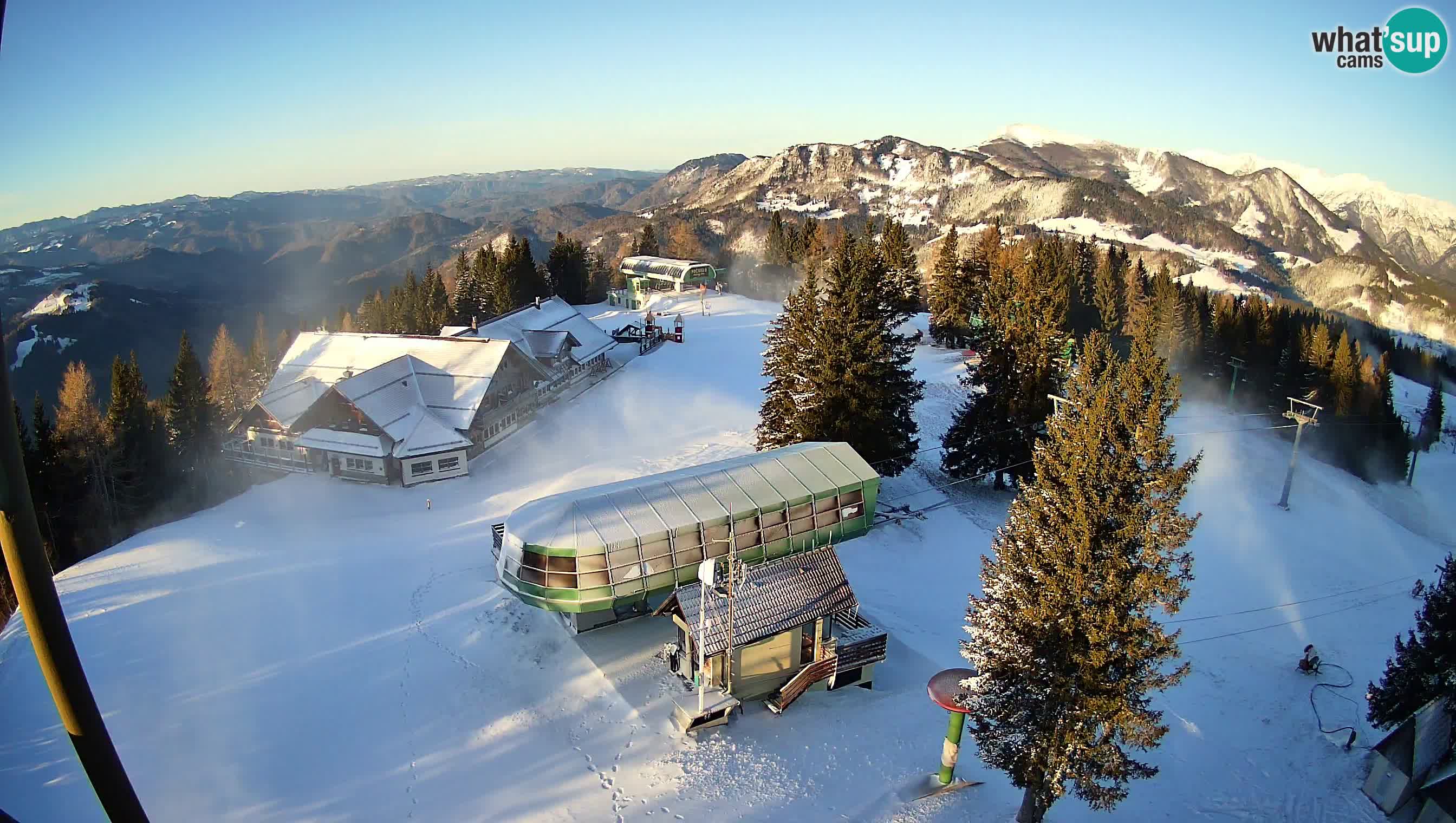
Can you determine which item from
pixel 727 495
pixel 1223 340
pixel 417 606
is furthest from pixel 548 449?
pixel 1223 340

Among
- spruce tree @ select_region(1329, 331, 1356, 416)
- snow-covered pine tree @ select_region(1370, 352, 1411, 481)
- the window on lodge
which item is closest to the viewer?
the window on lodge

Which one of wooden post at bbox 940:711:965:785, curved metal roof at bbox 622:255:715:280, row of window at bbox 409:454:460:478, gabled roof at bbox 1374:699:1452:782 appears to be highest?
curved metal roof at bbox 622:255:715:280

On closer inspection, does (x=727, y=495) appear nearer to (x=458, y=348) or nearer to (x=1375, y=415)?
(x=458, y=348)

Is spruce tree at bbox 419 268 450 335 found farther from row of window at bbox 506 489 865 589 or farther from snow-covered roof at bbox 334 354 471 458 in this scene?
row of window at bbox 506 489 865 589

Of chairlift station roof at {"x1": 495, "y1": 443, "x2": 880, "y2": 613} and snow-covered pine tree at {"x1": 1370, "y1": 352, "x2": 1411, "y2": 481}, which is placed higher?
chairlift station roof at {"x1": 495, "y1": 443, "x2": 880, "y2": 613}

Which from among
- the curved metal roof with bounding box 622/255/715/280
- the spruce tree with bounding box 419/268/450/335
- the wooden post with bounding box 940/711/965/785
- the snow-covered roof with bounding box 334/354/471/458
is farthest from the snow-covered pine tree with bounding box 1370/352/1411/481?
the spruce tree with bounding box 419/268/450/335

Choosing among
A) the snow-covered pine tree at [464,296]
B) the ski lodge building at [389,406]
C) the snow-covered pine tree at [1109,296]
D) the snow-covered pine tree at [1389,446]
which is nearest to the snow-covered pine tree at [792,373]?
the ski lodge building at [389,406]

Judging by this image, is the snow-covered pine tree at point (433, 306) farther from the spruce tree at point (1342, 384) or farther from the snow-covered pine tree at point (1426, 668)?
the spruce tree at point (1342, 384)

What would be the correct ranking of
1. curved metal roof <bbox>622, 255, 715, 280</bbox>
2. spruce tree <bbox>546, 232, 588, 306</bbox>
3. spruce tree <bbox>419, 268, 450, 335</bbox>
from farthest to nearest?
curved metal roof <bbox>622, 255, 715, 280</bbox>, spruce tree <bbox>546, 232, 588, 306</bbox>, spruce tree <bbox>419, 268, 450, 335</bbox>
